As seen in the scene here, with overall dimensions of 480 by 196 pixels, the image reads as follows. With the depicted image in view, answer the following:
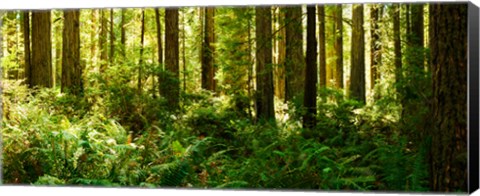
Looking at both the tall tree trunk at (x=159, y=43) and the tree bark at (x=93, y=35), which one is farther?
the tree bark at (x=93, y=35)

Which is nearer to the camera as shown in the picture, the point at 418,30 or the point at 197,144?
the point at 418,30

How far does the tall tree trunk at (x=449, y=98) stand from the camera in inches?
238

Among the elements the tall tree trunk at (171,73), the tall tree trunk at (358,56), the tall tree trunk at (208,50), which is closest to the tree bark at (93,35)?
the tall tree trunk at (171,73)

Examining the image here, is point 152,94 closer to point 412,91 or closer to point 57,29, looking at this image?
point 57,29

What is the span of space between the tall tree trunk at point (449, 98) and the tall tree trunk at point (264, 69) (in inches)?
75.1

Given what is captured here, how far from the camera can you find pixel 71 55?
888 centimetres

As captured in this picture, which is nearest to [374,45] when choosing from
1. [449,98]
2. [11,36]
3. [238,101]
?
[238,101]

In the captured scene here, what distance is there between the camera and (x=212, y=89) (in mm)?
7484

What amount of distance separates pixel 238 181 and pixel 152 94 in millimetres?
1736

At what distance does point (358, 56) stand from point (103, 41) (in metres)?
3.33

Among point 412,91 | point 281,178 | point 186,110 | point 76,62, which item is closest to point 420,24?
point 412,91

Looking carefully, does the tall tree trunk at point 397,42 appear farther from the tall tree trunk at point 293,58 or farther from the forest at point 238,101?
the tall tree trunk at point 293,58

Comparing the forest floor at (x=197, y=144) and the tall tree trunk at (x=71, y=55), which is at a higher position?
the tall tree trunk at (x=71, y=55)

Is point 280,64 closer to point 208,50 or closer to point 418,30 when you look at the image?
point 208,50
